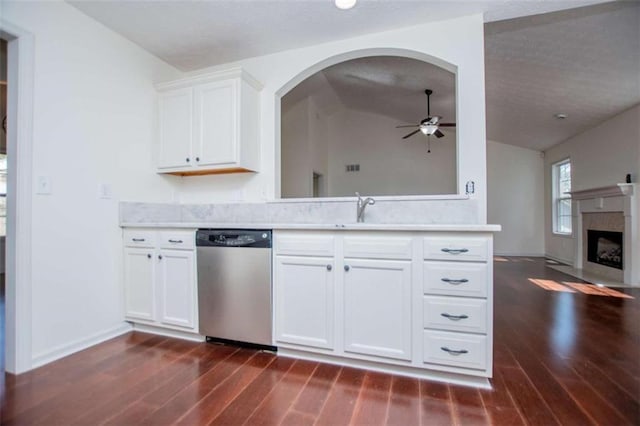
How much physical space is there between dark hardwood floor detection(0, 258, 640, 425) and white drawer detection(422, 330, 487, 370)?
135 mm

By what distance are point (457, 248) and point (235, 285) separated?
1456 mm

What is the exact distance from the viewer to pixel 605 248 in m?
4.79

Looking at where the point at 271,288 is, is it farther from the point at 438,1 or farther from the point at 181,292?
the point at 438,1

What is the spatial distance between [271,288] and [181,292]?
756 millimetres

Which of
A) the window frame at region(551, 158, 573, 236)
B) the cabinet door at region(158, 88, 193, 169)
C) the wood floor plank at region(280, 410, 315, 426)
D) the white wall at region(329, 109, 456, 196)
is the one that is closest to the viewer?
the wood floor plank at region(280, 410, 315, 426)

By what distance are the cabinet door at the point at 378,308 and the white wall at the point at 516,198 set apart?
249 inches

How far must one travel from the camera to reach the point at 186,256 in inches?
88.7

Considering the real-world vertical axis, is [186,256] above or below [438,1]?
below

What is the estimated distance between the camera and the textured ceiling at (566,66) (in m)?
2.54

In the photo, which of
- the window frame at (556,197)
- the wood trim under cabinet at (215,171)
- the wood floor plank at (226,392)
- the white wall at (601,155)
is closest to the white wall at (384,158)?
the window frame at (556,197)

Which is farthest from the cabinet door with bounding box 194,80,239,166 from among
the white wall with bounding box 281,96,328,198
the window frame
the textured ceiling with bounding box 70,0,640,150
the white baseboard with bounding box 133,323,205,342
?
the window frame

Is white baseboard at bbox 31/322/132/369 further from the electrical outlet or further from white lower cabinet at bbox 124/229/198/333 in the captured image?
the electrical outlet

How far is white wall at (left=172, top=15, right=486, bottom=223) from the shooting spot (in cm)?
212

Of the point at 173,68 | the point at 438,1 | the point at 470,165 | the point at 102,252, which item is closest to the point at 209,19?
the point at 173,68
